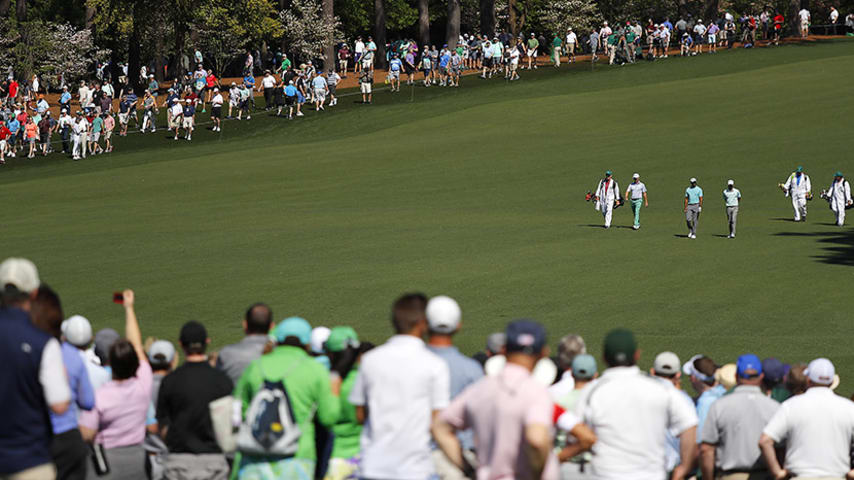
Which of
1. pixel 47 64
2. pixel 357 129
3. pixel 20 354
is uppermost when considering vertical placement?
pixel 47 64

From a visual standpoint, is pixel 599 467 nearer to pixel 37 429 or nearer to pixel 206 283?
pixel 37 429

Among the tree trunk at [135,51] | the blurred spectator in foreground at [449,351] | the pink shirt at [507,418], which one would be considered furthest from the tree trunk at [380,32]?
the pink shirt at [507,418]

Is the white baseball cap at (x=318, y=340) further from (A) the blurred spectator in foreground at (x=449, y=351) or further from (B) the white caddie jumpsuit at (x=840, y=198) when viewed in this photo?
(B) the white caddie jumpsuit at (x=840, y=198)

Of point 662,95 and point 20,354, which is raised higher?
point 662,95

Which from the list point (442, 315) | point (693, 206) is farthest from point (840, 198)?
point (442, 315)

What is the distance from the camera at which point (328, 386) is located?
23.5 feet

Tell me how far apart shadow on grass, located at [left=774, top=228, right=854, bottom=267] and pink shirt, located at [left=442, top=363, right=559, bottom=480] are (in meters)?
22.6

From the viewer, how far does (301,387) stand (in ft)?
23.4

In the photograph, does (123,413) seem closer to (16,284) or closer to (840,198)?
(16,284)

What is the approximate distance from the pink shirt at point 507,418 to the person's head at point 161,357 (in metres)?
3.83

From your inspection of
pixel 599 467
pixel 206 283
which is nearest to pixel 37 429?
pixel 599 467

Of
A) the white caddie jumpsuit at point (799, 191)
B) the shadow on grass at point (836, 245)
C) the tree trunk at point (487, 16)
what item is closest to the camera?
the shadow on grass at point (836, 245)

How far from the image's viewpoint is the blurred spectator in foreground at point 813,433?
27.5 ft

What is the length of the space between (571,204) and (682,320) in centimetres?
1853
